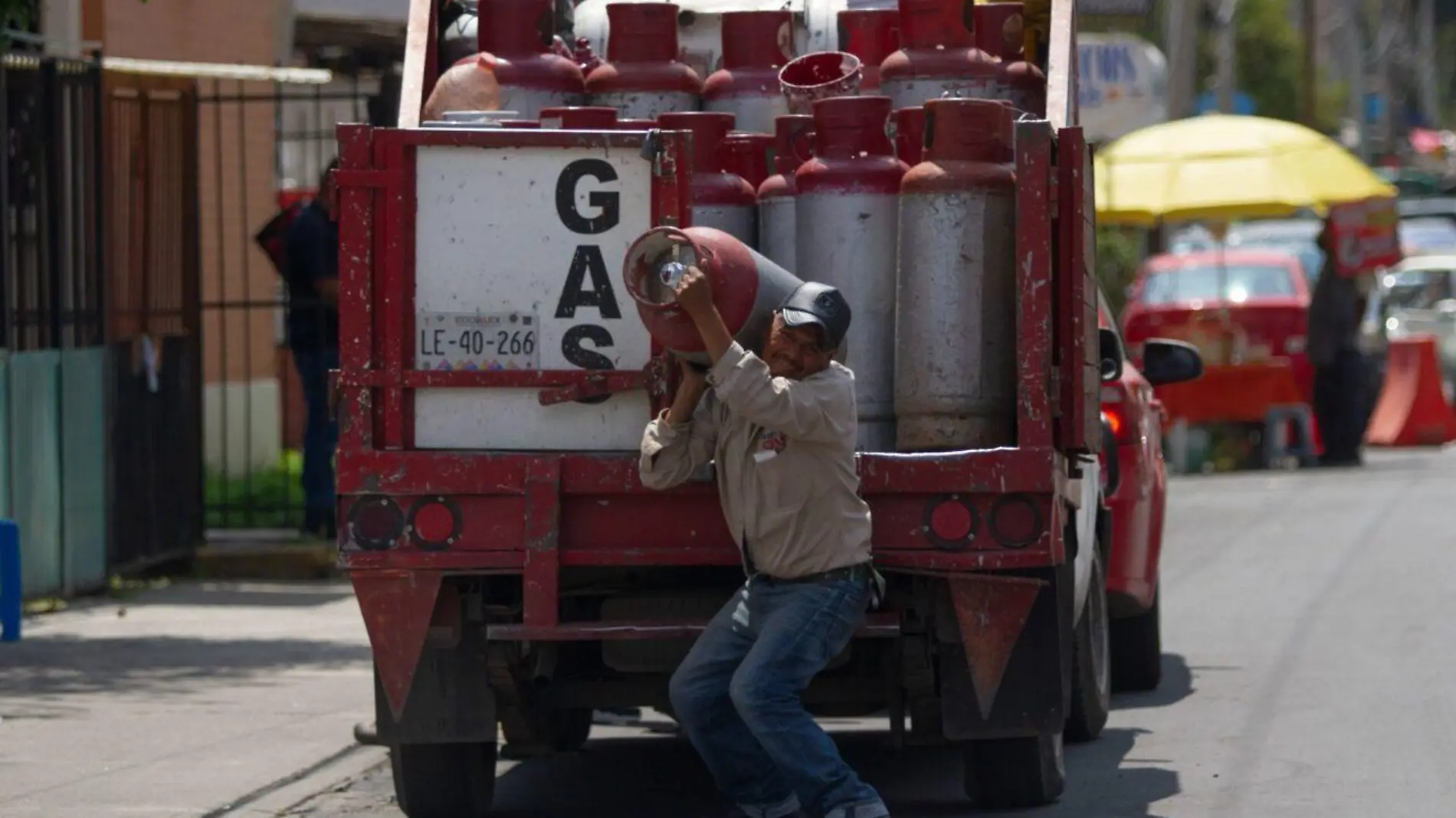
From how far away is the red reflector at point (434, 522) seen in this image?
22.3ft

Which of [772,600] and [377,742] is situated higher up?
[772,600]

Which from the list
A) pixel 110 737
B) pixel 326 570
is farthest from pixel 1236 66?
pixel 110 737

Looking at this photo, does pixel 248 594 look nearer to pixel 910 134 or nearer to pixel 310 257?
pixel 310 257

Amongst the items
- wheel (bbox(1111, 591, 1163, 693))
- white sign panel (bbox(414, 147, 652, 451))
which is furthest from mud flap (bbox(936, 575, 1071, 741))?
wheel (bbox(1111, 591, 1163, 693))

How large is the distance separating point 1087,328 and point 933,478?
0.76 m

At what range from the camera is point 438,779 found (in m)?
7.39

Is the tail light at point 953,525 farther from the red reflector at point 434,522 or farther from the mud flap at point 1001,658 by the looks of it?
the red reflector at point 434,522

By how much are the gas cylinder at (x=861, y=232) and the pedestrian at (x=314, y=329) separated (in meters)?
7.61

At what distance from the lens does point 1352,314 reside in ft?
75.1

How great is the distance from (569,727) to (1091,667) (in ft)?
5.98

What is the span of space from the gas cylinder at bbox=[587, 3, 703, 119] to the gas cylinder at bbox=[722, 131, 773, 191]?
1.59 ft

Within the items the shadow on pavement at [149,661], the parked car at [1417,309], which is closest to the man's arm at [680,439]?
the shadow on pavement at [149,661]

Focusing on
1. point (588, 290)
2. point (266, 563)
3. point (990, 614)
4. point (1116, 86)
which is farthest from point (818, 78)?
point (1116, 86)

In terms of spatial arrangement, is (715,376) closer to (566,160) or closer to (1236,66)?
(566,160)
